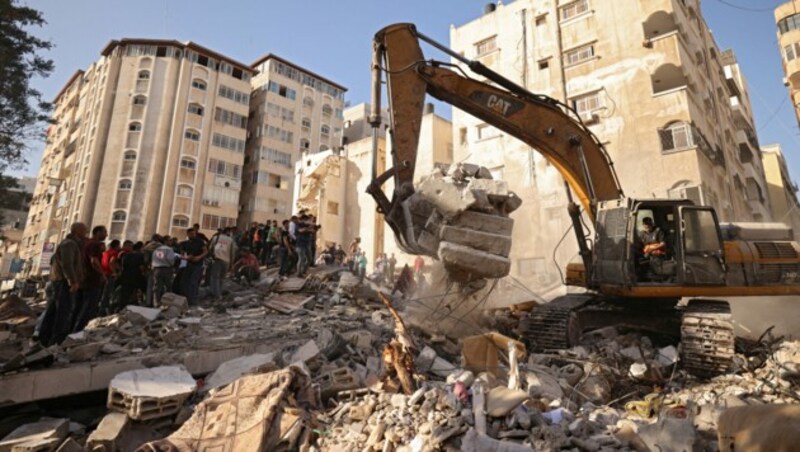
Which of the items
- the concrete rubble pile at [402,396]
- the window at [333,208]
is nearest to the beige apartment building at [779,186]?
the window at [333,208]

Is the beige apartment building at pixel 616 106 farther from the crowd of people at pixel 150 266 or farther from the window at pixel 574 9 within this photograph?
the crowd of people at pixel 150 266

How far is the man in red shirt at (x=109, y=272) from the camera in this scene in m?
7.98

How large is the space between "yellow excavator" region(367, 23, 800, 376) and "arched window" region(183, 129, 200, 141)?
36477 mm

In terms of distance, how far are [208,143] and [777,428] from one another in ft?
138

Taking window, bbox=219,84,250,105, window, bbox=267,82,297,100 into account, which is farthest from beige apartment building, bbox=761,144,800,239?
window, bbox=219,84,250,105

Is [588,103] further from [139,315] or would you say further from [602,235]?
[139,315]

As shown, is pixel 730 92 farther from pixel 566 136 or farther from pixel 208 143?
pixel 208 143

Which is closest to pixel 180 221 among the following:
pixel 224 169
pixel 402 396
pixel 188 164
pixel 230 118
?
pixel 188 164

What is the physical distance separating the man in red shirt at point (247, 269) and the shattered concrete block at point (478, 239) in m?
7.53

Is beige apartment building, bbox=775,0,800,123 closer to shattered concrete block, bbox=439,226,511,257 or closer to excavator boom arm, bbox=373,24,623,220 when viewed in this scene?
excavator boom arm, bbox=373,24,623,220

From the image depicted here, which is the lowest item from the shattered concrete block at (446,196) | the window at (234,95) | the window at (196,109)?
the shattered concrete block at (446,196)

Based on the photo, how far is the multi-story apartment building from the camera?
4084cm

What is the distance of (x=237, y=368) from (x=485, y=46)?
25544mm

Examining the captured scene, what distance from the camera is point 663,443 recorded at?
10.7ft
